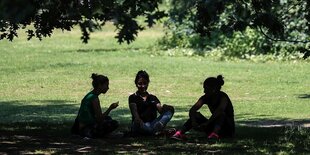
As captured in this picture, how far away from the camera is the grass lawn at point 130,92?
9633 mm

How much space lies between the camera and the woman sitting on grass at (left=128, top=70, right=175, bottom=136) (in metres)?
10.3

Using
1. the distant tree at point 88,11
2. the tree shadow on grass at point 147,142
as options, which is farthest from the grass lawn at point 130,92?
the distant tree at point 88,11

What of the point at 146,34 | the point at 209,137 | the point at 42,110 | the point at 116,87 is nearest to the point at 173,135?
the point at 209,137

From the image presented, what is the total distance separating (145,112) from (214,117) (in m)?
0.91

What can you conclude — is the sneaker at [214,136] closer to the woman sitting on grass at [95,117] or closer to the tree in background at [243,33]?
the woman sitting on grass at [95,117]

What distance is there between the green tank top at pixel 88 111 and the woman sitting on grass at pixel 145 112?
0.48 metres

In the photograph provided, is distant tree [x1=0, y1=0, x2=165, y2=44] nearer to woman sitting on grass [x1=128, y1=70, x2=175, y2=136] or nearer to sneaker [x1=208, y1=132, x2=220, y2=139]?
woman sitting on grass [x1=128, y1=70, x2=175, y2=136]

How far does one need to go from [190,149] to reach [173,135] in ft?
3.01

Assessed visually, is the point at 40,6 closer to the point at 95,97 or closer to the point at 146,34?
the point at 95,97

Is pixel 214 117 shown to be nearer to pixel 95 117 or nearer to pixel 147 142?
pixel 147 142

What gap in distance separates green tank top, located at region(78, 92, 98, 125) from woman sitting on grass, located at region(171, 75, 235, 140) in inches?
40.3

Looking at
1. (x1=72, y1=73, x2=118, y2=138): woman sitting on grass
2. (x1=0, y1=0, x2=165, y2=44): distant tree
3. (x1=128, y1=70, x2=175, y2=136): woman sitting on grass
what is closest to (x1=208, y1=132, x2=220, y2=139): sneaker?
(x1=128, y1=70, x2=175, y2=136): woman sitting on grass

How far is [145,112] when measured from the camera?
10.5 metres

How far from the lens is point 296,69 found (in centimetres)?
2231
